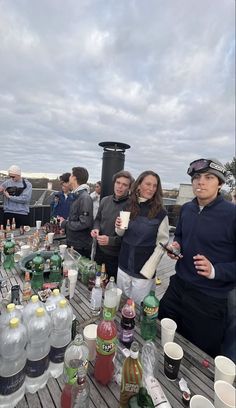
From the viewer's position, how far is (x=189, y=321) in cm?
157

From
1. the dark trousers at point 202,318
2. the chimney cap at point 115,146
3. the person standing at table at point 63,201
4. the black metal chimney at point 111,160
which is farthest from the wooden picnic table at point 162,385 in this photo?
the chimney cap at point 115,146

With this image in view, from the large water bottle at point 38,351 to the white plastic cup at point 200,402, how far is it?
69cm

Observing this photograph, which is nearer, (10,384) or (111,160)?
(10,384)

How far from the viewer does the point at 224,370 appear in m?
0.99

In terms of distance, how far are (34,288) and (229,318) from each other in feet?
5.71

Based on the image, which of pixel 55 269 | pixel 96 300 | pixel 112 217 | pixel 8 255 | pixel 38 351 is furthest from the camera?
pixel 112 217

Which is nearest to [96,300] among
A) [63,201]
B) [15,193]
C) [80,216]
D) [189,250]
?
[189,250]

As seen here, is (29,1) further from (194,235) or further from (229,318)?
(229,318)

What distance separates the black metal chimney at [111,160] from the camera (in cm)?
393

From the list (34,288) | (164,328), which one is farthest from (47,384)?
(34,288)

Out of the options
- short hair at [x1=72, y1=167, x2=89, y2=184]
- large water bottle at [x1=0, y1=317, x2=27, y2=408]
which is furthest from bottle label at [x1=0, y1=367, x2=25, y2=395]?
short hair at [x1=72, y1=167, x2=89, y2=184]

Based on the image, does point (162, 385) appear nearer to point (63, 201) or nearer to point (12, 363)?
point (12, 363)

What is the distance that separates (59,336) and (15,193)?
3.68 m

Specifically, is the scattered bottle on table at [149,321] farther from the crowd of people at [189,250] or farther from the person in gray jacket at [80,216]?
the person in gray jacket at [80,216]
